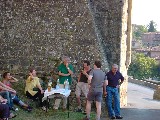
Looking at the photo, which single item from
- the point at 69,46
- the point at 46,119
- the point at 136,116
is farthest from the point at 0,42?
the point at 136,116

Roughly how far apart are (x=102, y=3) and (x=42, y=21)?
94.8 inches

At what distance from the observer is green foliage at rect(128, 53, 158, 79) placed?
69875mm

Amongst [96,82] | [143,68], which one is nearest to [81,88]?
[96,82]

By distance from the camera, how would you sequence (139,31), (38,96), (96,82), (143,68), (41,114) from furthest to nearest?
1. (139,31)
2. (143,68)
3. (38,96)
4. (41,114)
5. (96,82)

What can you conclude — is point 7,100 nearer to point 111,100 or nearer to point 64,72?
point 64,72

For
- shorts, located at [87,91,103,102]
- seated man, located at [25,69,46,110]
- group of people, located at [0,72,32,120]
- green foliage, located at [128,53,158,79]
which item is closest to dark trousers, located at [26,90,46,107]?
seated man, located at [25,69,46,110]

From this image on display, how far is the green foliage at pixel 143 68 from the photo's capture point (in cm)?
6988

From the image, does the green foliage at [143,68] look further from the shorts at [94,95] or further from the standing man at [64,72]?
the shorts at [94,95]

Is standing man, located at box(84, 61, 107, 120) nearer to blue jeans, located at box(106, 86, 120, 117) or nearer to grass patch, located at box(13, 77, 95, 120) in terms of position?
grass patch, located at box(13, 77, 95, 120)

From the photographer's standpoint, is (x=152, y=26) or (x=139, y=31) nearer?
(x=152, y=26)

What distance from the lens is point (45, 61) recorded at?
11.4m

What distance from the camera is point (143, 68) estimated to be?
69625 mm

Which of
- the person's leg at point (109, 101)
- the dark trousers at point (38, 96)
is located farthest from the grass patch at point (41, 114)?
the person's leg at point (109, 101)

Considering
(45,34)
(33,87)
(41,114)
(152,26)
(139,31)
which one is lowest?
(41,114)
